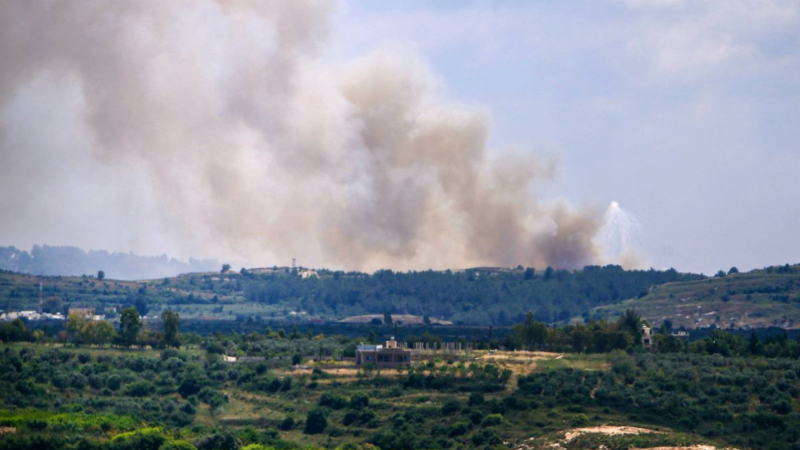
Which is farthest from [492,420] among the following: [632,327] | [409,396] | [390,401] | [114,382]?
[632,327]

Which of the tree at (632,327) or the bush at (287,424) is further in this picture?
the tree at (632,327)

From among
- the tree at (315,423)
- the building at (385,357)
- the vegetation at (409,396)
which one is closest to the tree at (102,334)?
the vegetation at (409,396)

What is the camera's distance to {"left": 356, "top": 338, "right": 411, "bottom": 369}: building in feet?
399

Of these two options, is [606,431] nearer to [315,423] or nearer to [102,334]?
[315,423]

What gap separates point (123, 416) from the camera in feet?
336

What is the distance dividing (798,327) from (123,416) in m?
115

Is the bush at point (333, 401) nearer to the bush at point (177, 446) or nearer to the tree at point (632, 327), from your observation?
the bush at point (177, 446)

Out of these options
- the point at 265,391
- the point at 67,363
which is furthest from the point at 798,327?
the point at 67,363

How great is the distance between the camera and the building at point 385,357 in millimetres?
121688

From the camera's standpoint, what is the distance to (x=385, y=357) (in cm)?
12275

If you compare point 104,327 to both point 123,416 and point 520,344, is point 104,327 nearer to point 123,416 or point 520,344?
point 123,416

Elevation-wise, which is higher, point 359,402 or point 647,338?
point 647,338

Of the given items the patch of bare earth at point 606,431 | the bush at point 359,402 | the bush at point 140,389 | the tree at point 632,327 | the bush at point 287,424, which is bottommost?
the bush at point 287,424

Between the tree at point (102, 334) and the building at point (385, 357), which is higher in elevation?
the tree at point (102, 334)
